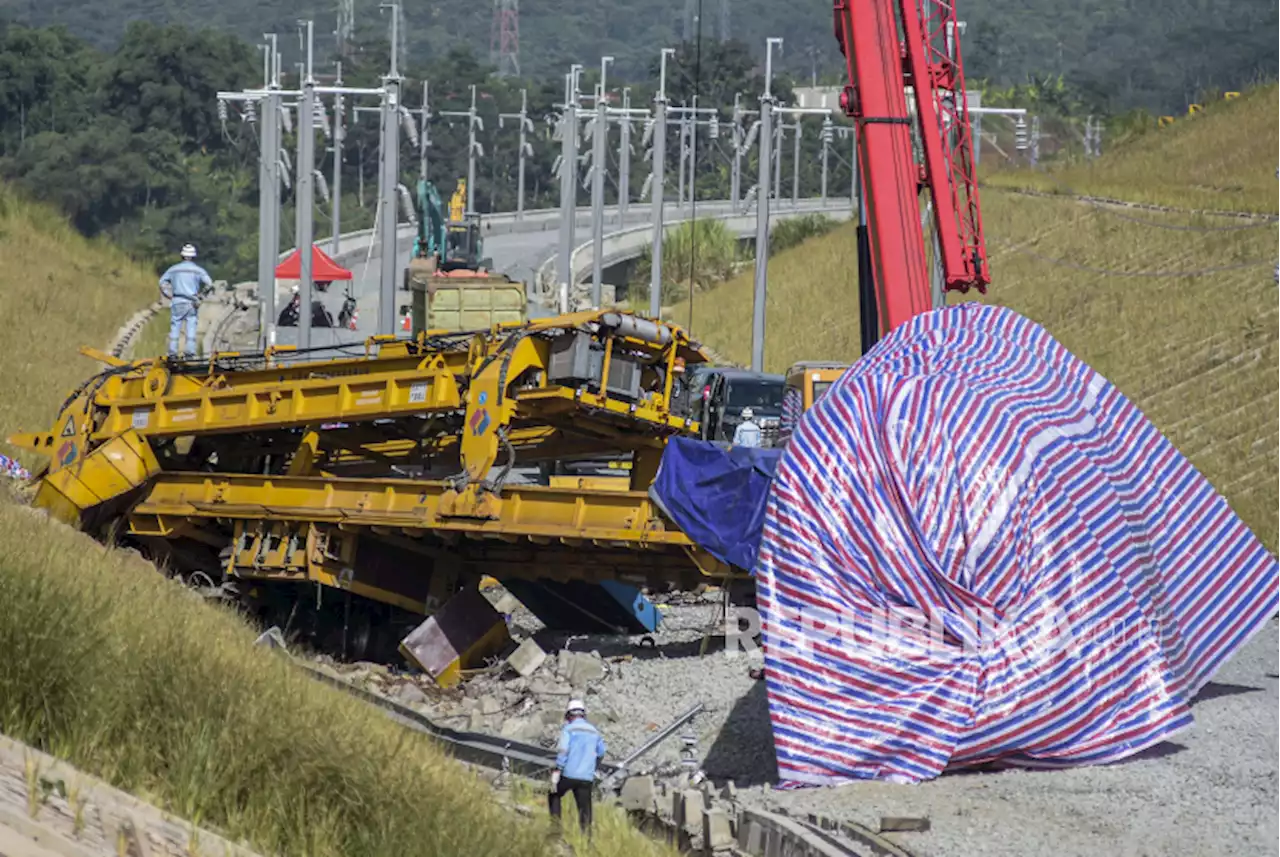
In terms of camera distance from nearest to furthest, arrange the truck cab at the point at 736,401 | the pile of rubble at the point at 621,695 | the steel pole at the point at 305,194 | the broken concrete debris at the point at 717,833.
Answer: the broken concrete debris at the point at 717,833, the pile of rubble at the point at 621,695, the truck cab at the point at 736,401, the steel pole at the point at 305,194

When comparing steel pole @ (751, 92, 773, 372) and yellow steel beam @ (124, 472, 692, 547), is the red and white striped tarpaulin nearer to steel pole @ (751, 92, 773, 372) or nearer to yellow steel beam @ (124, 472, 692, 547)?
yellow steel beam @ (124, 472, 692, 547)

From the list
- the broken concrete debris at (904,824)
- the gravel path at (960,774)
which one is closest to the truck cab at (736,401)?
the gravel path at (960,774)

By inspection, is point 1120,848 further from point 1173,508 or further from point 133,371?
point 133,371

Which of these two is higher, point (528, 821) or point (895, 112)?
point (895, 112)

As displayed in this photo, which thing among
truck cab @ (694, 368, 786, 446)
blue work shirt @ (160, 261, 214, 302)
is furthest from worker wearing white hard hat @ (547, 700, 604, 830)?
truck cab @ (694, 368, 786, 446)

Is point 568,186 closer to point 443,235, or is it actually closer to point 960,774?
point 443,235

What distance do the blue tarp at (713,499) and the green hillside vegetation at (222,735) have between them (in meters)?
5.71

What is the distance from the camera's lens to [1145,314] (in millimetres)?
46188

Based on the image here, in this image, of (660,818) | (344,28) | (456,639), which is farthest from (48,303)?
(344,28)

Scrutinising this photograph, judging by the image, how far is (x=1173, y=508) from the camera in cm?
1778

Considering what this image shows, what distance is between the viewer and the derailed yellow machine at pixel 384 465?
68.2ft

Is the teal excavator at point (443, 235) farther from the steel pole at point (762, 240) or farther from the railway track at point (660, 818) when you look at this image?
the railway track at point (660, 818)

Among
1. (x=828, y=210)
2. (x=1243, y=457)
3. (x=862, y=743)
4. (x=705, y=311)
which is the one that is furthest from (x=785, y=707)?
(x=828, y=210)

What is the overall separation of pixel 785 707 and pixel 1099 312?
33448 millimetres
